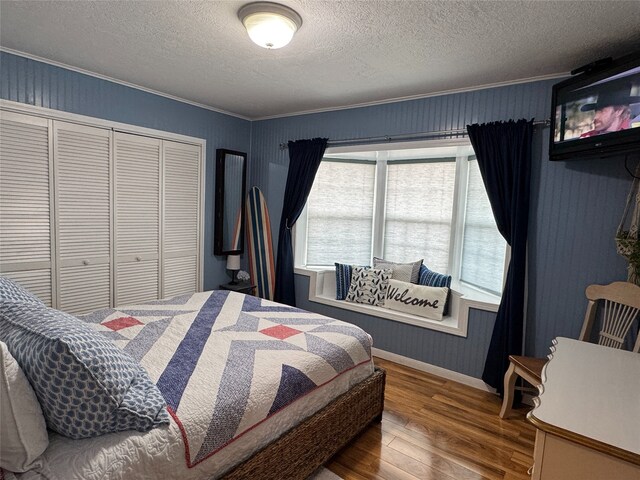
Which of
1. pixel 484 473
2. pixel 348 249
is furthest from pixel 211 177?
pixel 484 473

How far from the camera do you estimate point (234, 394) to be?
164 cm

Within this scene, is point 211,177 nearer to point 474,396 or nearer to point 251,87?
point 251,87

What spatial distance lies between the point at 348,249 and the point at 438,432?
2.31 metres

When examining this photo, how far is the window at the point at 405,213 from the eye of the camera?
3.61m

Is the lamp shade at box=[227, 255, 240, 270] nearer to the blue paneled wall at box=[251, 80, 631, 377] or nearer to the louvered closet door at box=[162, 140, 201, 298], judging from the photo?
the louvered closet door at box=[162, 140, 201, 298]

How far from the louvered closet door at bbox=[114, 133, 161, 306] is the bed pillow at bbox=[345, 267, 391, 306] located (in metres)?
2.01

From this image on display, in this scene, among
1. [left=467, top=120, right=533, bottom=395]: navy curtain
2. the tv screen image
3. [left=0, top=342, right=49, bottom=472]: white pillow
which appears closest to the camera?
[left=0, top=342, right=49, bottom=472]: white pillow

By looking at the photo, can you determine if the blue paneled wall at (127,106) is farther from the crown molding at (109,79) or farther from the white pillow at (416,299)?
the white pillow at (416,299)

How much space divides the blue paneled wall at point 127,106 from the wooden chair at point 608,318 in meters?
3.24

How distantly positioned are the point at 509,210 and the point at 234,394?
95.3 inches

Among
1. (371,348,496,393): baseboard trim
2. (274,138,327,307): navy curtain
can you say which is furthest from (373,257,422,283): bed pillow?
(274,138,327,307): navy curtain

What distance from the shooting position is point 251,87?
131 inches

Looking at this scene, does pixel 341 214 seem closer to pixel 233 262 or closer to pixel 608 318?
pixel 233 262

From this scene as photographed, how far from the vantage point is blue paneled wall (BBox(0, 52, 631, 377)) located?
2635 mm
